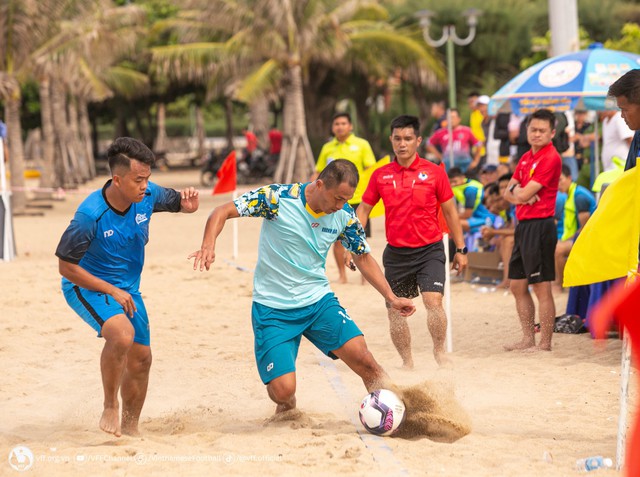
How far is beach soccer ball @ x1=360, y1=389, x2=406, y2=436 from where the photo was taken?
5.56m

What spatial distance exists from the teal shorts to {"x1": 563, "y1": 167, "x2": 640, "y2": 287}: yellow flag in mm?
1625

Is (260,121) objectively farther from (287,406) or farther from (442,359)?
(287,406)

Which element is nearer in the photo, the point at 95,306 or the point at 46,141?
the point at 95,306

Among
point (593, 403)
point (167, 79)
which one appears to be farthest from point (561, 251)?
point (167, 79)

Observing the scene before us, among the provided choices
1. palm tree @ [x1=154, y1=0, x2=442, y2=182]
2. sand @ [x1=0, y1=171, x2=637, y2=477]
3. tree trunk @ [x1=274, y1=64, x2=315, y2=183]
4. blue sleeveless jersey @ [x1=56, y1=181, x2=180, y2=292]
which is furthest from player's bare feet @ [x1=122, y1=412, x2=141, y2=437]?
tree trunk @ [x1=274, y1=64, x2=315, y2=183]

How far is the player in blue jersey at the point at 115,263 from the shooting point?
534cm

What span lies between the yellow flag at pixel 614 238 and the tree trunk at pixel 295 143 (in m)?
21.4

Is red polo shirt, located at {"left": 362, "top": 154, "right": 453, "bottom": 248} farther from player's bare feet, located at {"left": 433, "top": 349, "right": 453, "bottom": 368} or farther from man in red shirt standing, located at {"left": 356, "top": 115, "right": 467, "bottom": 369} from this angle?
player's bare feet, located at {"left": 433, "top": 349, "right": 453, "bottom": 368}

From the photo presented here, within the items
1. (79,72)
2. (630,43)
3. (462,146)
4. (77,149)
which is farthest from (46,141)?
(630,43)

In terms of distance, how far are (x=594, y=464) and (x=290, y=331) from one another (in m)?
1.95

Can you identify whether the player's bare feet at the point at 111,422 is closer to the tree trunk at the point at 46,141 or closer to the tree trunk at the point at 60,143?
the tree trunk at the point at 46,141

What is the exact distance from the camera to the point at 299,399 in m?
6.77

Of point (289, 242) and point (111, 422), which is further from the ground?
point (289, 242)

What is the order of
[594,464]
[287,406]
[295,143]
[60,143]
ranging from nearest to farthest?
[594,464]
[287,406]
[295,143]
[60,143]
